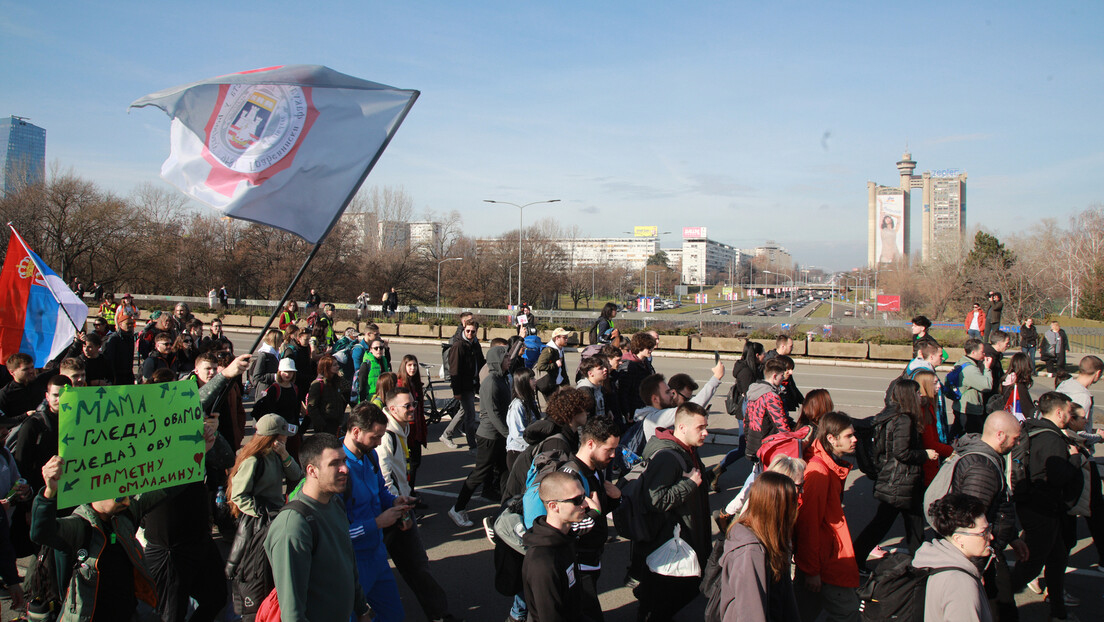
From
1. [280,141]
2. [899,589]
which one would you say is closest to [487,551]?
[899,589]

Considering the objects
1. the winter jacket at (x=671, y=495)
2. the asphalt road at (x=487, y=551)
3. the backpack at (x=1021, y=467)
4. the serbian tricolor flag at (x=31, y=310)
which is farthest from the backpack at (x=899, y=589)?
the serbian tricolor flag at (x=31, y=310)

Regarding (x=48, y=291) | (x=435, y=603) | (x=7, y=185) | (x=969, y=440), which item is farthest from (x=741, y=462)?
(x=7, y=185)

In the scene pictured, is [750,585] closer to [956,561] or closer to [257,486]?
[956,561]

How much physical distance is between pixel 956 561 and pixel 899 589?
0.30 m

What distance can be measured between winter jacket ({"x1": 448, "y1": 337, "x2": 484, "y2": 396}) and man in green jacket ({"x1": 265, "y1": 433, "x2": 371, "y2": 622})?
18.0 ft

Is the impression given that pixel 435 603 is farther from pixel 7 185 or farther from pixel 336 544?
pixel 7 185

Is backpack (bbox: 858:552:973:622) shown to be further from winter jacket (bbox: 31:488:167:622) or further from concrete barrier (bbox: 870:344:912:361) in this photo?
concrete barrier (bbox: 870:344:912:361)

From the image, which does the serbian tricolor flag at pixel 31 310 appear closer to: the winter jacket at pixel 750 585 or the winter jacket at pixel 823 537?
the winter jacket at pixel 750 585

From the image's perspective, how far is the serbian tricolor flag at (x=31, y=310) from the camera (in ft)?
26.1

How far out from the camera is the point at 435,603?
14.4 ft

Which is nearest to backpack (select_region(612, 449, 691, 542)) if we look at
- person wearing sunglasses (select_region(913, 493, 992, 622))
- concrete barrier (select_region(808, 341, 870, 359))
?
person wearing sunglasses (select_region(913, 493, 992, 622))

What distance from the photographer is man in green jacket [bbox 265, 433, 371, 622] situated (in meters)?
3.01

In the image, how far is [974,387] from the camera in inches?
311

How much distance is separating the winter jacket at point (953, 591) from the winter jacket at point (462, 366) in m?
6.39
